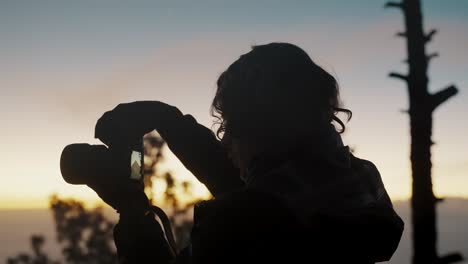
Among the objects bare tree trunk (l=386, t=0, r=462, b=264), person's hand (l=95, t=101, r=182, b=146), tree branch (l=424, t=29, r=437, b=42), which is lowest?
bare tree trunk (l=386, t=0, r=462, b=264)

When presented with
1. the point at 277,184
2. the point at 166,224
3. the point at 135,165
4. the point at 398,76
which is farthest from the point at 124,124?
the point at 398,76

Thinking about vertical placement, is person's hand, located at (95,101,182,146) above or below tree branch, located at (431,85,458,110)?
above

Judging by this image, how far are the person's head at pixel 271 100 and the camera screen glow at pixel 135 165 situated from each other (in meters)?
0.31

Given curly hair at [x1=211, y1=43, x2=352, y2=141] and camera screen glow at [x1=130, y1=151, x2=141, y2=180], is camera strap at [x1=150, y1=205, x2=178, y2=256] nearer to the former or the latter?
camera screen glow at [x1=130, y1=151, x2=141, y2=180]

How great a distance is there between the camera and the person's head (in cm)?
186

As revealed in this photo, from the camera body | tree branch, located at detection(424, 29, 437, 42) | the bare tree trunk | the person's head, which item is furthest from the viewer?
tree branch, located at detection(424, 29, 437, 42)

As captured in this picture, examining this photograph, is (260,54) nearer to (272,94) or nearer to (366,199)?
(272,94)

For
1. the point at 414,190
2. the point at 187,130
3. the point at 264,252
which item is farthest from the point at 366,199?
the point at 414,190

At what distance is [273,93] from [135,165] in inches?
21.6

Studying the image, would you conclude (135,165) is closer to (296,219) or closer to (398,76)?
(296,219)

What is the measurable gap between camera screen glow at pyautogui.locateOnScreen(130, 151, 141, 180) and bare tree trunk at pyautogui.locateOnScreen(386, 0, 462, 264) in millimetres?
8076

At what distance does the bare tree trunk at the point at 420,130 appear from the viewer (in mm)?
9445

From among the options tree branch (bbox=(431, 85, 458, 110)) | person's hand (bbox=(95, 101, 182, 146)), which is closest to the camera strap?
person's hand (bbox=(95, 101, 182, 146))

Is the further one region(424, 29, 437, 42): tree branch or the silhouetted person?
region(424, 29, 437, 42): tree branch
